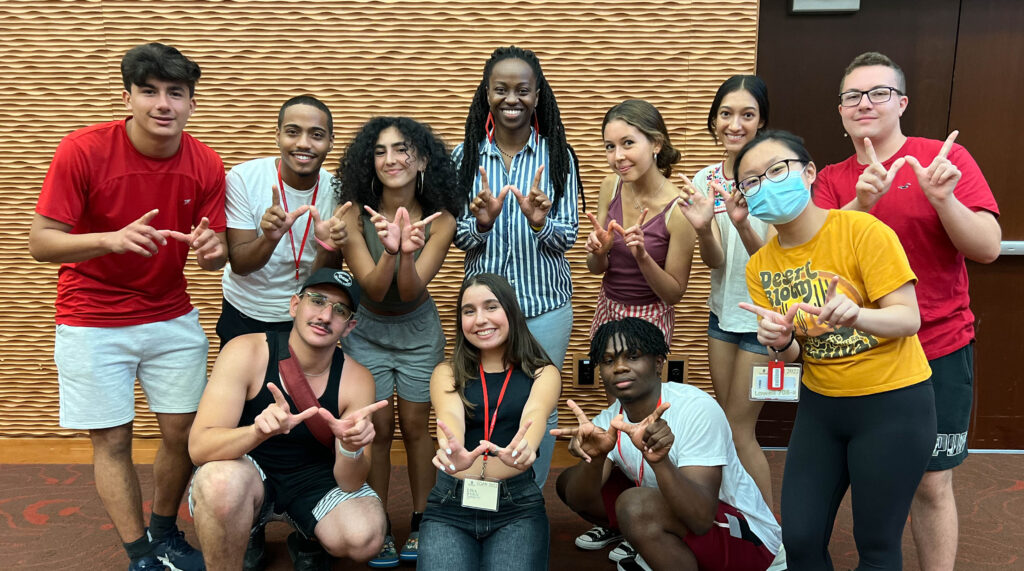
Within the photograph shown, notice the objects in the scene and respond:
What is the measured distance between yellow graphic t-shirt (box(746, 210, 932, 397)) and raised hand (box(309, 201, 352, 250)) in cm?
151

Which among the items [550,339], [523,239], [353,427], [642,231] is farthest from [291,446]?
[642,231]

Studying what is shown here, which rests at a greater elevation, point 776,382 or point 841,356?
point 841,356

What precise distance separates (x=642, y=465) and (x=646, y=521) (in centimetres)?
21

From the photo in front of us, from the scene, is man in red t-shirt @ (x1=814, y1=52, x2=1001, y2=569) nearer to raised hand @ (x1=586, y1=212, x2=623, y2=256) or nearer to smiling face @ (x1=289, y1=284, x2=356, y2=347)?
raised hand @ (x1=586, y1=212, x2=623, y2=256)

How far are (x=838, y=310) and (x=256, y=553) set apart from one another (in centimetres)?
228

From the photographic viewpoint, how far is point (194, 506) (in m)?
2.34

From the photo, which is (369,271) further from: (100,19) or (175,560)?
(100,19)

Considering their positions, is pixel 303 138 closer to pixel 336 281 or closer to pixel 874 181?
pixel 336 281

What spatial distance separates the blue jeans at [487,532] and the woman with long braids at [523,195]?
0.26m

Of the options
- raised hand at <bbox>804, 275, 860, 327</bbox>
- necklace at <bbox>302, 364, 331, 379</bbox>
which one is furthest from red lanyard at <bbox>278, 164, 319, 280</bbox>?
raised hand at <bbox>804, 275, 860, 327</bbox>

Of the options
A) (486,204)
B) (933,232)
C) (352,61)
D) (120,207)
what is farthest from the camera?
(352,61)

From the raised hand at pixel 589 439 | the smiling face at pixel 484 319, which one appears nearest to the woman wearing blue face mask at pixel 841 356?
the raised hand at pixel 589 439

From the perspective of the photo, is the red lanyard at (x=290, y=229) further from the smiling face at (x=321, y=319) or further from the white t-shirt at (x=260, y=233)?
→ the smiling face at (x=321, y=319)

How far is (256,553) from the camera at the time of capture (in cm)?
276
